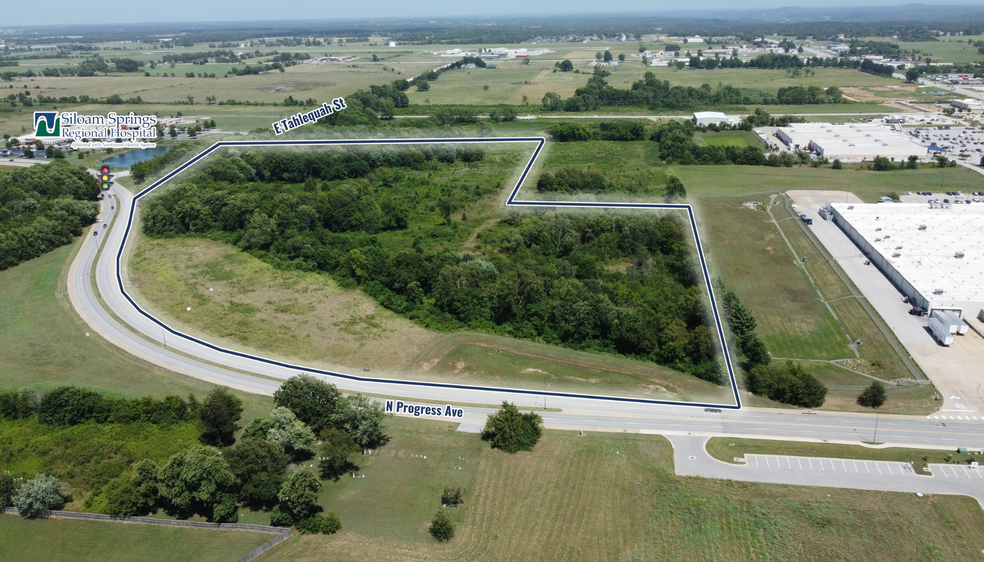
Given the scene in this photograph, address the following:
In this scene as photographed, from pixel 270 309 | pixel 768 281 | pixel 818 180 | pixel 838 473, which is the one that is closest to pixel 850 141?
pixel 818 180

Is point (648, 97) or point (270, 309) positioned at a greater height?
point (648, 97)

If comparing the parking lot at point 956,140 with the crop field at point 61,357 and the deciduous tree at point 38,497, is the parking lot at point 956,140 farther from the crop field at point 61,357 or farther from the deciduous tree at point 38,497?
the deciduous tree at point 38,497

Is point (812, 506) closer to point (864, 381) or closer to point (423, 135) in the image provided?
point (864, 381)

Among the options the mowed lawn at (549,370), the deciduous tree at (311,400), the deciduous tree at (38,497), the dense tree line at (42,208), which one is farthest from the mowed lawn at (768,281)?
the dense tree line at (42,208)

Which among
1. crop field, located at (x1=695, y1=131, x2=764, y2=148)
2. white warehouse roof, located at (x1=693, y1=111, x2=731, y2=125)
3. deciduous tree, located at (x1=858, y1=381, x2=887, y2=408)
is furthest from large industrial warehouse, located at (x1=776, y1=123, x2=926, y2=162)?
deciduous tree, located at (x1=858, y1=381, x2=887, y2=408)

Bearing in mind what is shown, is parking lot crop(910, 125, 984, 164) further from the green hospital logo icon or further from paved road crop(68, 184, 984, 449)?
the green hospital logo icon

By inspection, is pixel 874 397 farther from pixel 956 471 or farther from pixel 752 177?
pixel 752 177

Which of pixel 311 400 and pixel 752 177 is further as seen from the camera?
pixel 752 177

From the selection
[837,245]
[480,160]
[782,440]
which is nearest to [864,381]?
[782,440]
